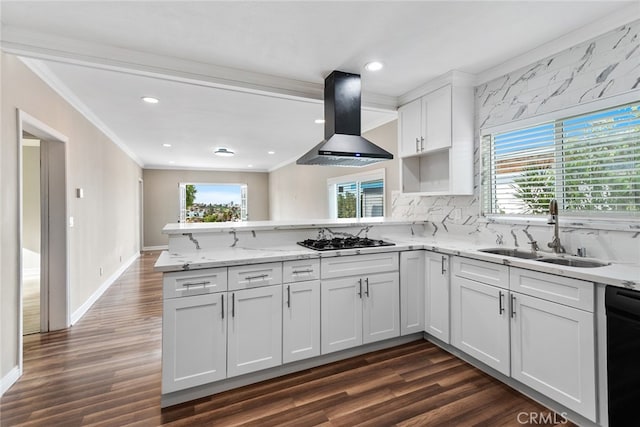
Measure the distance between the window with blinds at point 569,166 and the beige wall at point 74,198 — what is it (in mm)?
3923

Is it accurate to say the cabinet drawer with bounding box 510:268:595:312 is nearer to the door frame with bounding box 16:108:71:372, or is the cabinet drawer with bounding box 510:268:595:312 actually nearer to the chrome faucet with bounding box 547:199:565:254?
the chrome faucet with bounding box 547:199:565:254

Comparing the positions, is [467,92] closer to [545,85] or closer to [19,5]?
[545,85]

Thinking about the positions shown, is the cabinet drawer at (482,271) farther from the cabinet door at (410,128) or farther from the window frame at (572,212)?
the cabinet door at (410,128)

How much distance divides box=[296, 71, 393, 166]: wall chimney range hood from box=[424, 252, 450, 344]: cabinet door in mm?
1045

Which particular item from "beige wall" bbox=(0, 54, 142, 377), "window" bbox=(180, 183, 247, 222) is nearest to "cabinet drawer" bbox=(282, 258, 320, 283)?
"beige wall" bbox=(0, 54, 142, 377)

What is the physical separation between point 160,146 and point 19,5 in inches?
177

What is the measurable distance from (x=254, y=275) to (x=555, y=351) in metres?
1.94

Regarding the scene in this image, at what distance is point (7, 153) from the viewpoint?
2.17 meters

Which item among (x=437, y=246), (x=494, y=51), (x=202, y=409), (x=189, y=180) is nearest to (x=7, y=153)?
(x=202, y=409)

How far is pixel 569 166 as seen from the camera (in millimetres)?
2305

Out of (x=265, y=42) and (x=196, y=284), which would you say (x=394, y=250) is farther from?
(x=265, y=42)

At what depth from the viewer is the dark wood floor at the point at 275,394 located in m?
1.82

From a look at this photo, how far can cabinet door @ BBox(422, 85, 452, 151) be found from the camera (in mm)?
2932

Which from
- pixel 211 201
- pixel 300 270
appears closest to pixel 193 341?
pixel 300 270
